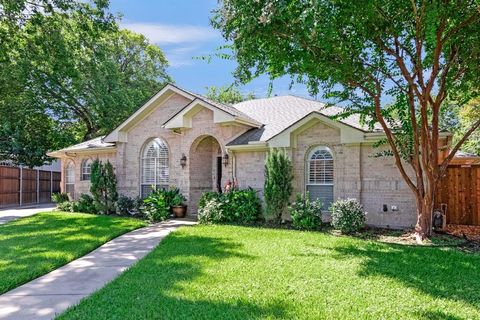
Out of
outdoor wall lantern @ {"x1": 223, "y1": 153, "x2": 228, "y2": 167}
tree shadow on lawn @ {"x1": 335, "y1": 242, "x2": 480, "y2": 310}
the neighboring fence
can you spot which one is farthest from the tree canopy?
the neighboring fence

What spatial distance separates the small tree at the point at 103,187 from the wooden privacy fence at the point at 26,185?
9415 millimetres

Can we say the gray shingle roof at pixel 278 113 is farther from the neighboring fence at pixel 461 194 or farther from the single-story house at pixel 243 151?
the neighboring fence at pixel 461 194

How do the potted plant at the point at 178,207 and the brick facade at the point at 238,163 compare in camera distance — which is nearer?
the brick facade at the point at 238,163

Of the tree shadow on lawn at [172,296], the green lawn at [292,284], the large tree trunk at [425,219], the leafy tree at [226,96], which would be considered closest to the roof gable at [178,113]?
the green lawn at [292,284]

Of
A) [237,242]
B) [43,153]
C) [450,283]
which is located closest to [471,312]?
[450,283]

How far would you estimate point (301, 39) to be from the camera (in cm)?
820

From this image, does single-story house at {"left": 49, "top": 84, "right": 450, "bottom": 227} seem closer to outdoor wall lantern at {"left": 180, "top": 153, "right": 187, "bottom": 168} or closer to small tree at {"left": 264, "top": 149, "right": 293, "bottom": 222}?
outdoor wall lantern at {"left": 180, "top": 153, "right": 187, "bottom": 168}

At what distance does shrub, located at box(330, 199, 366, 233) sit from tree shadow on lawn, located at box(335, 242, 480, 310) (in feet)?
5.57

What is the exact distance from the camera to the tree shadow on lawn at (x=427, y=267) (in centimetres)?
555

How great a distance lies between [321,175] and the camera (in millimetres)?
12852

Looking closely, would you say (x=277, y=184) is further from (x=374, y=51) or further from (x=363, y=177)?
(x=374, y=51)

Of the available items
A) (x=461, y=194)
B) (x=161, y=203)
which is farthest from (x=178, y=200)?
(x=461, y=194)

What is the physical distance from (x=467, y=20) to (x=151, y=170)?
1346 centimetres

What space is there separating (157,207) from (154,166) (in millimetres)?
2976
